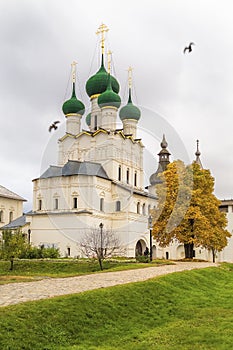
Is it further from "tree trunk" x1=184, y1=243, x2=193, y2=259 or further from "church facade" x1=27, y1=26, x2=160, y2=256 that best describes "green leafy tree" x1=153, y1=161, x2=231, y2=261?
"church facade" x1=27, y1=26, x2=160, y2=256

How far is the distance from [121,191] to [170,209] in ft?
54.7

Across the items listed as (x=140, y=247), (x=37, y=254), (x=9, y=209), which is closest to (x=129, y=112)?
(x=140, y=247)

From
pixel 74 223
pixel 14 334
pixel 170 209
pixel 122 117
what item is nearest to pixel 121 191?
pixel 74 223

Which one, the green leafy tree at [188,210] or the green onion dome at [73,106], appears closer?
the green leafy tree at [188,210]

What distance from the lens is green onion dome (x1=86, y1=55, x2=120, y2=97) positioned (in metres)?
46.4

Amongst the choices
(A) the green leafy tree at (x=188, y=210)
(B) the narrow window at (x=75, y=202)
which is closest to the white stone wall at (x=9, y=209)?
(B) the narrow window at (x=75, y=202)

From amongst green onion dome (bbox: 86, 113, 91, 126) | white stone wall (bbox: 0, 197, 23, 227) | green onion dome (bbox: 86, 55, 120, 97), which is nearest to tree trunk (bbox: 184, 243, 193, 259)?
green onion dome (bbox: 86, 55, 120, 97)

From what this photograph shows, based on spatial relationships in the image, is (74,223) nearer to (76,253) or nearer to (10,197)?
(76,253)

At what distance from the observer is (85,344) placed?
7266mm

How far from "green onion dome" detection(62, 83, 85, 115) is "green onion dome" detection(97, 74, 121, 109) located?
3.71 m

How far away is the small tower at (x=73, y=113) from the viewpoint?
156ft

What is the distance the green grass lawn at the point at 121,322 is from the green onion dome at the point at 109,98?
34.1m

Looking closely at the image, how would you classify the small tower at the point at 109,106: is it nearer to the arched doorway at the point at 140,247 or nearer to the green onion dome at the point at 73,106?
the green onion dome at the point at 73,106

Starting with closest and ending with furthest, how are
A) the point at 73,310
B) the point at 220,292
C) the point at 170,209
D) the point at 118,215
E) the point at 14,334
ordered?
the point at 14,334
the point at 73,310
the point at 220,292
the point at 170,209
the point at 118,215
